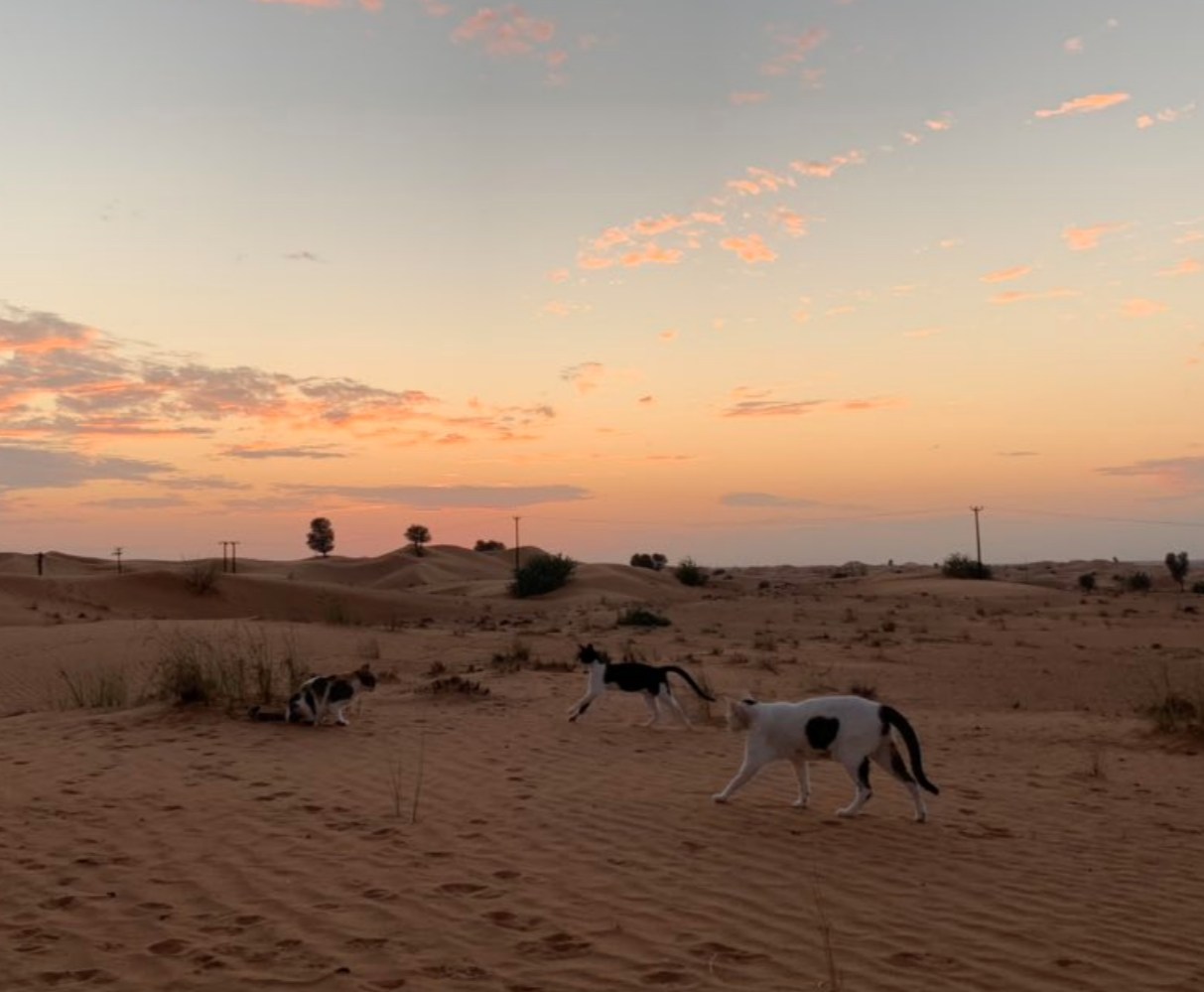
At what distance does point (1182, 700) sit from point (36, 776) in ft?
45.9

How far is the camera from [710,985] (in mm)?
4832

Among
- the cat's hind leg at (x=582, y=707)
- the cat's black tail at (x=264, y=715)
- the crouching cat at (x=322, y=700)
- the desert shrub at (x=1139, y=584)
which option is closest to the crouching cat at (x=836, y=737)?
the cat's hind leg at (x=582, y=707)

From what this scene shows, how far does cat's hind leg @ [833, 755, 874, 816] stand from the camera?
7995mm

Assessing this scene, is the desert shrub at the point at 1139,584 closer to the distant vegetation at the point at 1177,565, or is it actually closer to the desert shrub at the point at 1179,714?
the distant vegetation at the point at 1177,565

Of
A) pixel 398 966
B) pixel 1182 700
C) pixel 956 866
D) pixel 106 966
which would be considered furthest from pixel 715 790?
pixel 1182 700

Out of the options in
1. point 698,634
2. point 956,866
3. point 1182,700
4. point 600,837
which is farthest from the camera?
point 698,634

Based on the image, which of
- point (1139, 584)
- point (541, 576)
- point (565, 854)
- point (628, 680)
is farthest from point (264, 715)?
point (1139, 584)

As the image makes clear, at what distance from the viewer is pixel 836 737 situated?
26.3 feet

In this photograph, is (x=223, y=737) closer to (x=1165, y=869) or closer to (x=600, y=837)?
(x=600, y=837)

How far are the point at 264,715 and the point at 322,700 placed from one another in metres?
0.91

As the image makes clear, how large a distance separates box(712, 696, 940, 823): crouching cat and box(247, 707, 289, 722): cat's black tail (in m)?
6.27

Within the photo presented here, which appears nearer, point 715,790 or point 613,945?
point 613,945

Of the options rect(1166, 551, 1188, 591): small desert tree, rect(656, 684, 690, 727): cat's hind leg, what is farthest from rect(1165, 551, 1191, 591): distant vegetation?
rect(656, 684, 690, 727): cat's hind leg

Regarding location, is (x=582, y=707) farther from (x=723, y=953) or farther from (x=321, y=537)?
(x=321, y=537)
